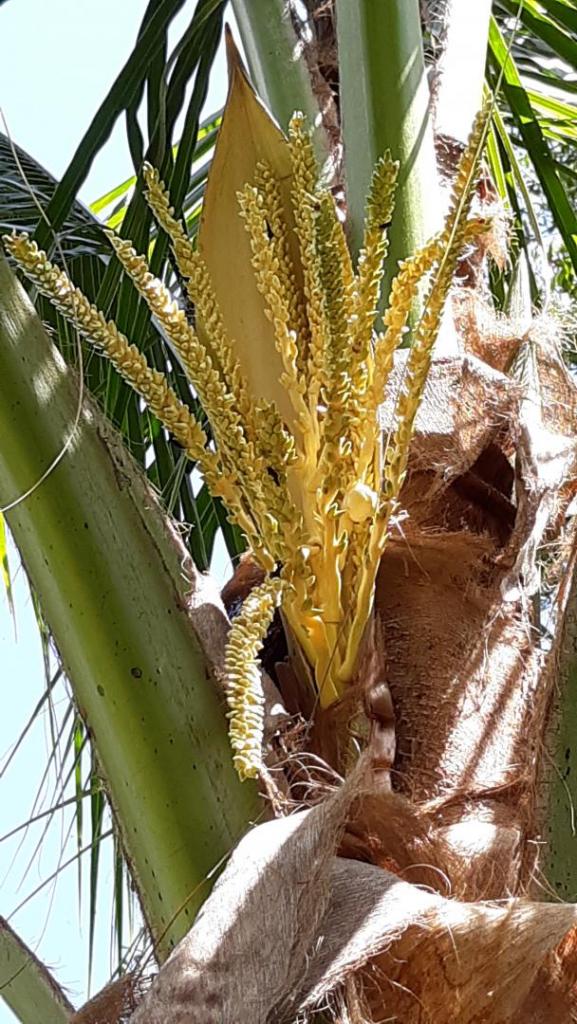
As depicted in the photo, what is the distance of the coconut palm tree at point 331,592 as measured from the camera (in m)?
0.75

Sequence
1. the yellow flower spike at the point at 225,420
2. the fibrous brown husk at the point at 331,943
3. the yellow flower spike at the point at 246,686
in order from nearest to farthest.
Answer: the fibrous brown husk at the point at 331,943
the yellow flower spike at the point at 246,686
the yellow flower spike at the point at 225,420

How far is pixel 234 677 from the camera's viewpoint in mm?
815

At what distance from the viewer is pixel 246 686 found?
812 millimetres

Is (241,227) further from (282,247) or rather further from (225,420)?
(225,420)

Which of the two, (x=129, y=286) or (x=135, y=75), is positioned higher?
(x=135, y=75)

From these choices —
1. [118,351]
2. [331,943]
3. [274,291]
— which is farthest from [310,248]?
[331,943]

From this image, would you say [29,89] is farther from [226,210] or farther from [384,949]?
[384,949]

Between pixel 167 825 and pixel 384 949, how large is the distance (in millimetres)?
193

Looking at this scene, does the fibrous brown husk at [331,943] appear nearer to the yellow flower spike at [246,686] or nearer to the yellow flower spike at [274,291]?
the yellow flower spike at [246,686]

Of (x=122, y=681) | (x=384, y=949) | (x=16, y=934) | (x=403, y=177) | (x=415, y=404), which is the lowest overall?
(x=16, y=934)

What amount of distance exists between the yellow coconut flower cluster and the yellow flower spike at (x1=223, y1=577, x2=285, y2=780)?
4 cm

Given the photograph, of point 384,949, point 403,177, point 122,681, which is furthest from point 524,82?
point 384,949

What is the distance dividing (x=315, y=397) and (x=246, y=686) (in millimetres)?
246

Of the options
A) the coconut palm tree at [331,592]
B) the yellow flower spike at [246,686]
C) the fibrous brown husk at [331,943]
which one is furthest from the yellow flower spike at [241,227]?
the fibrous brown husk at [331,943]
